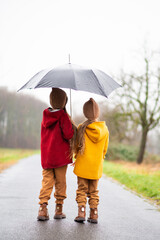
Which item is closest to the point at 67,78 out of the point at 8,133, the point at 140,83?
the point at 140,83

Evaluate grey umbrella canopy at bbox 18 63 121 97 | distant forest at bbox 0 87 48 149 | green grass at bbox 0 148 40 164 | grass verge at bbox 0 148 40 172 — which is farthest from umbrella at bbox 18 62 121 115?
distant forest at bbox 0 87 48 149

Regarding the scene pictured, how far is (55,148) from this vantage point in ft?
13.8

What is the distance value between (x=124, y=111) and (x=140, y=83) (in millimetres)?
2347

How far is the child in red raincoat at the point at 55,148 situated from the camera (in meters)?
4.18

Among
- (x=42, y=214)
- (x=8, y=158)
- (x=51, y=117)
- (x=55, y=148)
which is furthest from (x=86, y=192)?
(x=8, y=158)

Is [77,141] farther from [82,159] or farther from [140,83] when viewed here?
[140,83]

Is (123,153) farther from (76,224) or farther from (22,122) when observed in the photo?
(22,122)

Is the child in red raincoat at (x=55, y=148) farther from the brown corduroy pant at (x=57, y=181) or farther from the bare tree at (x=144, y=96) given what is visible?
the bare tree at (x=144, y=96)

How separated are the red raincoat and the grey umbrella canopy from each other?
394 millimetres

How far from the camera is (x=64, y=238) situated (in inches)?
134

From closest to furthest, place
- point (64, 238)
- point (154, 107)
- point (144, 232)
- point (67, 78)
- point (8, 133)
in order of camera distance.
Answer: point (64, 238)
point (144, 232)
point (67, 78)
point (154, 107)
point (8, 133)

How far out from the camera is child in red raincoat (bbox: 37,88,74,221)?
4180mm

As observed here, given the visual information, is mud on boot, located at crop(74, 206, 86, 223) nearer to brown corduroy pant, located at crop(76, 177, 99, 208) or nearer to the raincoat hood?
brown corduroy pant, located at crop(76, 177, 99, 208)

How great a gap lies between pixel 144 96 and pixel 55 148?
18321 millimetres
